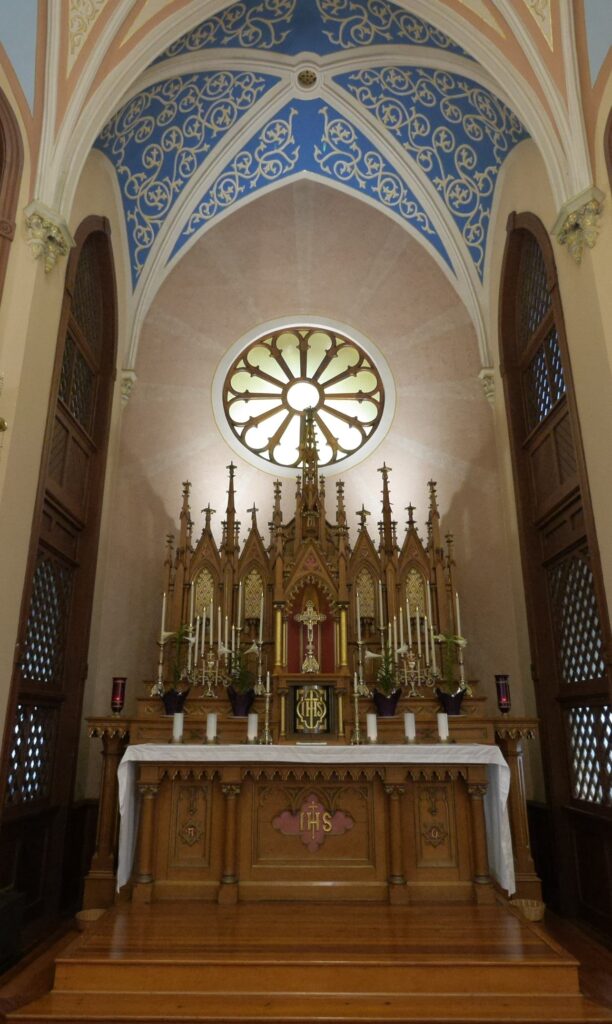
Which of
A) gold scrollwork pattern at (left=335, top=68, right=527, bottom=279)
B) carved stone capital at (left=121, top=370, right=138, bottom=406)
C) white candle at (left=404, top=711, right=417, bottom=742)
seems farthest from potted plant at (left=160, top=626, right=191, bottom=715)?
gold scrollwork pattern at (left=335, top=68, right=527, bottom=279)

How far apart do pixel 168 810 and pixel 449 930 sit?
2210 millimetres

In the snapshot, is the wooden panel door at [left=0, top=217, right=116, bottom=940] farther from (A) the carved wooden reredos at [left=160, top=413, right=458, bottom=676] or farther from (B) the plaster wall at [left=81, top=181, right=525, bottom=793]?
(A) the carved wooden reredos at [left=160, top=413, right=458, bottom=676]

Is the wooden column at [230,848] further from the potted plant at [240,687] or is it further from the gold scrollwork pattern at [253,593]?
the gold scrollwork pattern at [253,593]

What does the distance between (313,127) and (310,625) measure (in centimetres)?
635

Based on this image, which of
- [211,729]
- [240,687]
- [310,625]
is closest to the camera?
[211,729]

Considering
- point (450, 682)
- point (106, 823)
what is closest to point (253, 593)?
point (450, 682)

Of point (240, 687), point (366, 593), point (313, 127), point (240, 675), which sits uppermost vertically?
point (313, 127)

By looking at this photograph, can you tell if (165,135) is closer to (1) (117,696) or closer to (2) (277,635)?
(2) (277,635)

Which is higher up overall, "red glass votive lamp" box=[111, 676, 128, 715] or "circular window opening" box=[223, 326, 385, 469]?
"circular window opening" box=[223, 326, 385, 469]

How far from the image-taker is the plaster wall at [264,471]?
320 inches

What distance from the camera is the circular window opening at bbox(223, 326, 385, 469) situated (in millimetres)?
9367

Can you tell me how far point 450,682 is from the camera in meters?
7.01

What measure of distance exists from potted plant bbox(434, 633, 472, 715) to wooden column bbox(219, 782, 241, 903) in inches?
93.9

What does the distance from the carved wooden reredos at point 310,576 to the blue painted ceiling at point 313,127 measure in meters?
3.66
